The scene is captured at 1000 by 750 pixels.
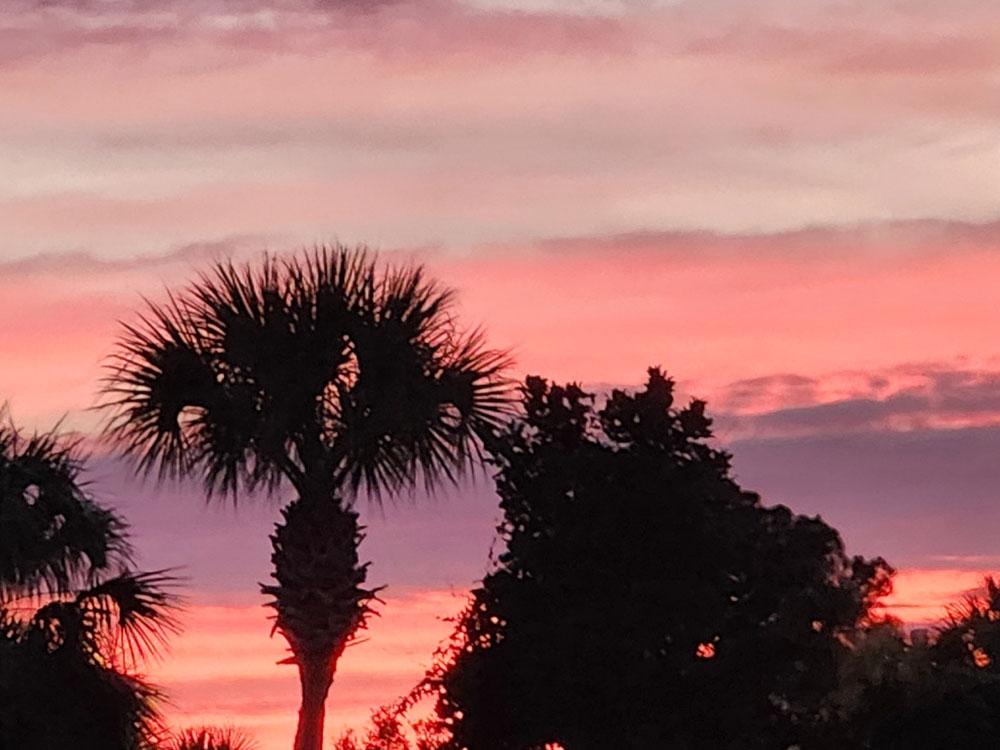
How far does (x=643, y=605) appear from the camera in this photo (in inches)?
1603

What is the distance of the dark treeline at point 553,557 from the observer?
38.2 metres

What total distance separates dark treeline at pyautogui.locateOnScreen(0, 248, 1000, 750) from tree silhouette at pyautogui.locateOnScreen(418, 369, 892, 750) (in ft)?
0.14

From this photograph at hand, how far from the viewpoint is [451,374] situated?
126ft

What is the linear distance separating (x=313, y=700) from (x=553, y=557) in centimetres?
580

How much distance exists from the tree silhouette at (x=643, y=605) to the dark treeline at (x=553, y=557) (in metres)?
0.04

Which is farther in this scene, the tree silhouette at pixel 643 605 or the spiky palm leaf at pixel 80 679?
the tree silhouette at pixel 643 605

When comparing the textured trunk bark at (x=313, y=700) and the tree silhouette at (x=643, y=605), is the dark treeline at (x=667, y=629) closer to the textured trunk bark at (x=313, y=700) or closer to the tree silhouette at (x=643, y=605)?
the tree silhouette at (x=643, y=605)

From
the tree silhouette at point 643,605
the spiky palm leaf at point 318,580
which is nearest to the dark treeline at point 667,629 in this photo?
the tree silhouette at point 643,605

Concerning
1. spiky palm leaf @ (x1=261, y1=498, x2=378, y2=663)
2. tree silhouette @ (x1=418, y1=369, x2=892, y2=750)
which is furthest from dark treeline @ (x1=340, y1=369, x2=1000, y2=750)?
spiky palm leaf @ (x1=261, y1=498, x2=378, y2=663)

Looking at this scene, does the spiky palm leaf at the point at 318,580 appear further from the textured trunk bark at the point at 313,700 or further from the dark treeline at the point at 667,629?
the dark treeline at the point at 667,629

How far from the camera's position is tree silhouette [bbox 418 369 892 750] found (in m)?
40.5

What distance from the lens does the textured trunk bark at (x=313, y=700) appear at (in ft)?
125

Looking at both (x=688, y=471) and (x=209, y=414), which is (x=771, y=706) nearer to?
(x=688, y=471)

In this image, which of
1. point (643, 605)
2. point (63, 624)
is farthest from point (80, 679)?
point (643, 605)
